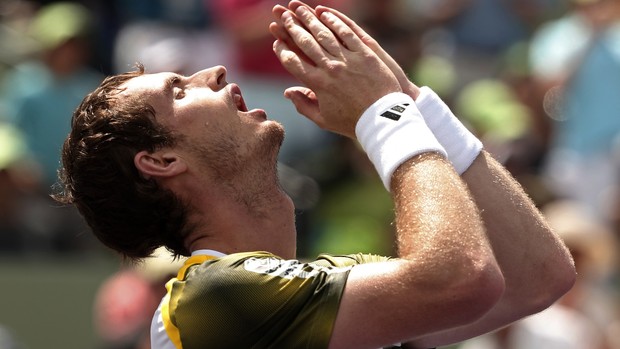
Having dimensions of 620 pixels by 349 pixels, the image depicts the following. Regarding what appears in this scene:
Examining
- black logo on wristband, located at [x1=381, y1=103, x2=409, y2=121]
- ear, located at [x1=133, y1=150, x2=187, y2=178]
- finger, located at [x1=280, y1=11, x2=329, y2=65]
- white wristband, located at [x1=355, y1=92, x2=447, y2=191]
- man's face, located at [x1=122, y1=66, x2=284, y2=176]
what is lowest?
ear, located at [x1=133, y1=150, x2=187, y2=178]

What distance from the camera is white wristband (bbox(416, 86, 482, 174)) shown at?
3.62 metres

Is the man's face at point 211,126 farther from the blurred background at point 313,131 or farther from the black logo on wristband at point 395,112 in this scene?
the blurred background at point 313,131

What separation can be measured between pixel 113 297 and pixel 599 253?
2.79m

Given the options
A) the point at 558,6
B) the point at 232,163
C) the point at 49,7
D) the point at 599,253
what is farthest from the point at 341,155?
the point at 232,163

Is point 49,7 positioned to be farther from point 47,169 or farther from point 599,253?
point 599,253

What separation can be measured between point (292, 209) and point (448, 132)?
20.4 inches

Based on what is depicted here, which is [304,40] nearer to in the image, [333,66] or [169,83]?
[333,66]

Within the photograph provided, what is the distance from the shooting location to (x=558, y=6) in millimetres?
10727

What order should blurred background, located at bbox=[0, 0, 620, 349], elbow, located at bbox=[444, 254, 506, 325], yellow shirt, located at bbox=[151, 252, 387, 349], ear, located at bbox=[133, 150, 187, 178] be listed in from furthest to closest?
blurred background, located at bbox=[0, 0, 620, 349]
ear, located at bbox=[133, 150, 187, 178]
yellow shirt, located at bbox=[151, 252, 387, 349]
elbow, located at bbox=[444, 254, 506, 325]

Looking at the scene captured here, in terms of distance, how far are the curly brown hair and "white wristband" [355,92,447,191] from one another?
0.61 m

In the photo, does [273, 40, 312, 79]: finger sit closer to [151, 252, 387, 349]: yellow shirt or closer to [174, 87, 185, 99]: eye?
[174, 87, 185, 99]: eye

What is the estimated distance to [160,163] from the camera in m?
3.61

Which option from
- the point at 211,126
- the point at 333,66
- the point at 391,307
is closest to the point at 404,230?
the point at 391,307

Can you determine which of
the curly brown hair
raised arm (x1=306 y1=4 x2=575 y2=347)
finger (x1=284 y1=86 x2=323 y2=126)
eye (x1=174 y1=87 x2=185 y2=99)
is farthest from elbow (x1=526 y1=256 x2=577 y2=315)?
eye (x1=174 y1=87 x2=185 y2=99)
